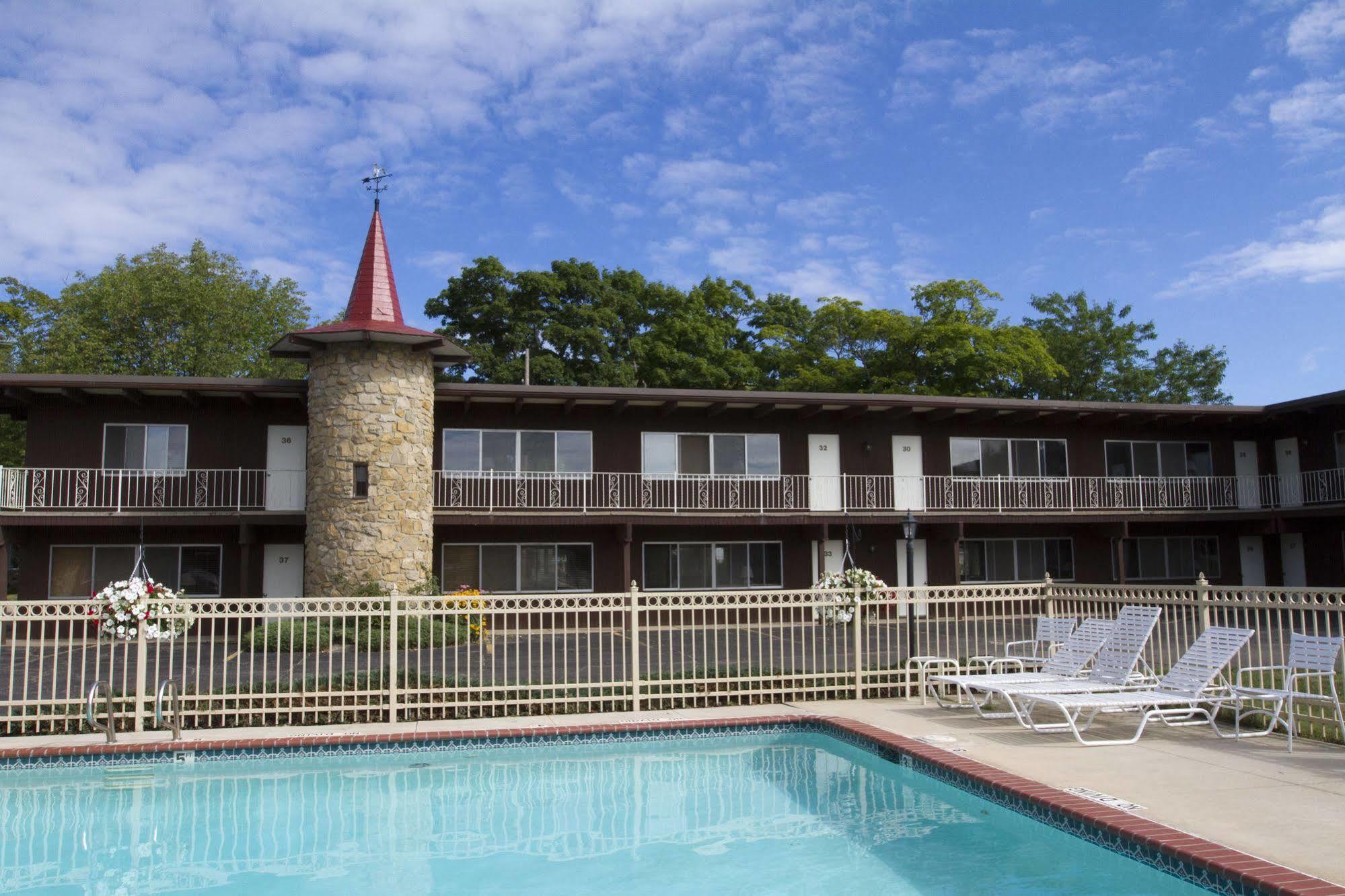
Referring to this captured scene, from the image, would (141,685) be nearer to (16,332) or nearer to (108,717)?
(108,717)

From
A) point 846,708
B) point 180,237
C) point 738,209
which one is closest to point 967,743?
point 846,708

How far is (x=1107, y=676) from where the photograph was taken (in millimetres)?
9586

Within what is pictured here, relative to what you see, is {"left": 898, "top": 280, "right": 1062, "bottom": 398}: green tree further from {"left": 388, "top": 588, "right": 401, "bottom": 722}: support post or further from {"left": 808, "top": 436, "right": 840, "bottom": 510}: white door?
{"left": 388, "top": 588, "right": 401, "bottom": 722}: support post

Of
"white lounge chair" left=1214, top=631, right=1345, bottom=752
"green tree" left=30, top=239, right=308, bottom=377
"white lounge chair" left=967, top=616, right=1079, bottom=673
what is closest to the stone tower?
"white lounge chair" left=967, top=616, right=1079, bottom=673

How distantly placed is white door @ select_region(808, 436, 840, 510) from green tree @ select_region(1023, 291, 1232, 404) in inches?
872

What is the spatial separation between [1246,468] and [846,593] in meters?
21.0

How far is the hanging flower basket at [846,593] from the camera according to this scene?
11.2 meters

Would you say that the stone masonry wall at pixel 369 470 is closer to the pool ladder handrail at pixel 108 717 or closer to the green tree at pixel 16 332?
the pool ladder handrail at pixel 108 717

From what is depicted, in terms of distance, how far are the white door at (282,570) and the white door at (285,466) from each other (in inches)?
50.9

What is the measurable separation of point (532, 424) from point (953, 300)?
23.5m

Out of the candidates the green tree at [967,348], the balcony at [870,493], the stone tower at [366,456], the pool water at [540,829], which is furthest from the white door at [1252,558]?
the pool water at [540,829]

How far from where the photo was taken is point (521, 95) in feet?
58.9

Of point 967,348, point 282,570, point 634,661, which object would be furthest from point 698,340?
point 634,661

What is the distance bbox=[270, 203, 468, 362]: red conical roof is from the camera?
18625 mm
